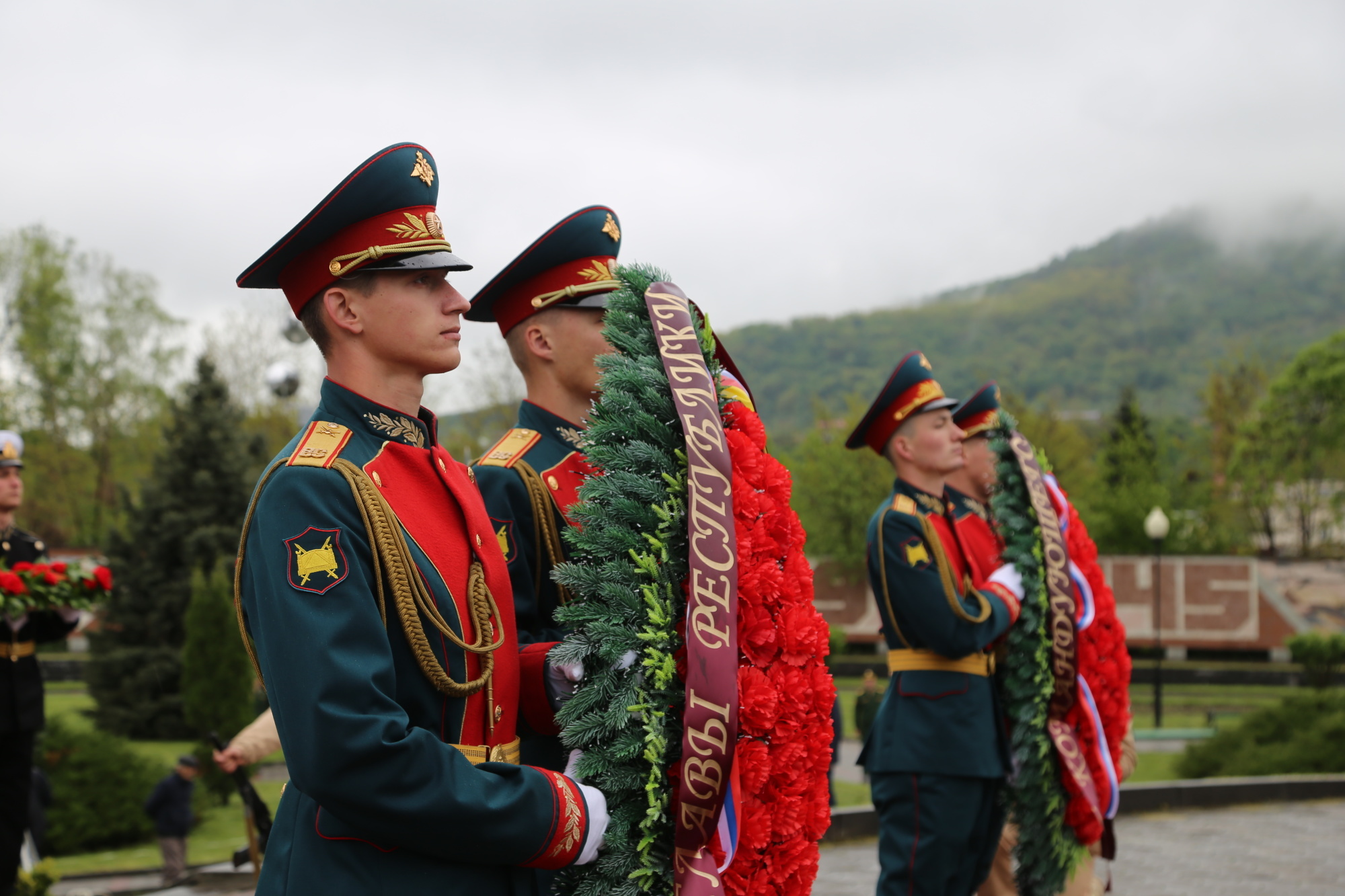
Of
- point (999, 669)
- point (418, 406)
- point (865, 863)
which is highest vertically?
point (418, 406)

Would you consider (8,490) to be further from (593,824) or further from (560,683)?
(593,824)

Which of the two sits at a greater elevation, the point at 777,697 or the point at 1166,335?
the point at 1166,335

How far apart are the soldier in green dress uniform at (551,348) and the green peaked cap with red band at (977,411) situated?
3.31 m

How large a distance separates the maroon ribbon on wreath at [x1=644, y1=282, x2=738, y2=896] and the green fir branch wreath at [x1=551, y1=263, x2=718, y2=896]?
0.15 feet

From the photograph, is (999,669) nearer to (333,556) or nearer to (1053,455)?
(333,556)

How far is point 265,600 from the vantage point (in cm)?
209

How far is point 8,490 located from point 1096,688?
252 inches

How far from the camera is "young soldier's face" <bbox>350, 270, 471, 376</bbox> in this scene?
2.38 m

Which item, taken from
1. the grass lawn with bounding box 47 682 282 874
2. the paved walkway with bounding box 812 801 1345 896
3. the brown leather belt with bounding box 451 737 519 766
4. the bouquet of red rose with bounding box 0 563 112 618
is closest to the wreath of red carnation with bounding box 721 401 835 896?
the brown leather belt with bounding box 451 737 519 766

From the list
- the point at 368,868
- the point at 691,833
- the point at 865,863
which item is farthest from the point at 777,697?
the point at 865,863

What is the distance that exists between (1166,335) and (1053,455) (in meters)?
156

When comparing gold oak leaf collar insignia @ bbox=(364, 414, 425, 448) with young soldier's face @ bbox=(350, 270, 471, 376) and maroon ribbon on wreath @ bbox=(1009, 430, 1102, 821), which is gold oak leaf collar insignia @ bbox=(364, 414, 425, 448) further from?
maroon ribbon on wreath @ bbox=(1009, 430, 1102, 821)

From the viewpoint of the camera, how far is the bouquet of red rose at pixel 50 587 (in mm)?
6398

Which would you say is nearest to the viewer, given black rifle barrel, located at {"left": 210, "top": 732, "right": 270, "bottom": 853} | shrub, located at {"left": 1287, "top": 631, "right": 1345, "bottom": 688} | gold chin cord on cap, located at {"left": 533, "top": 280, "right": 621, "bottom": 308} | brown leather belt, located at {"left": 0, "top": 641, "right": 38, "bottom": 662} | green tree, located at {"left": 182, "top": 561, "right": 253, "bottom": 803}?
gold chin cord on cap, located at {"left": 533, "top": 280, "right": 621, "bottom": 308}
